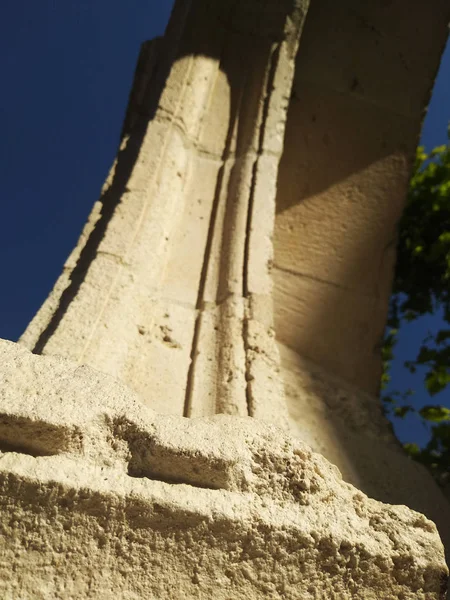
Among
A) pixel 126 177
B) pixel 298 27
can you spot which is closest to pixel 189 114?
pixel 126 177

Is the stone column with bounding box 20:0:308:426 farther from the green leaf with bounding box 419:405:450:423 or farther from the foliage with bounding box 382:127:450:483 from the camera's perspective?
the green leaf with bounding box 419:405:450:423

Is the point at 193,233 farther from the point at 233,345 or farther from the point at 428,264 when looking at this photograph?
the point at 428,264

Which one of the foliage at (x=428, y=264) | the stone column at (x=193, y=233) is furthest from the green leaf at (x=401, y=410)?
the stone column at (x=193, y=233)

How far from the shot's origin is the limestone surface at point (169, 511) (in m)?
0.70

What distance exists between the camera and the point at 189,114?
1.96 meters

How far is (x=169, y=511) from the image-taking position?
0.74 metres

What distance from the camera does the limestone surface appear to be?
70 centimetres

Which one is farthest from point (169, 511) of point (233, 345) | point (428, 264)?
point (428, 264)

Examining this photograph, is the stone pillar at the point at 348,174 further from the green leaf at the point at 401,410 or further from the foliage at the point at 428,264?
the green leaf at the point at 401,410

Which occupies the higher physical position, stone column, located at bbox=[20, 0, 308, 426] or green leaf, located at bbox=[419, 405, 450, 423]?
stone column, located at bbox=[20, 0, 308, 426]

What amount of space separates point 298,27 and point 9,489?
2.15m

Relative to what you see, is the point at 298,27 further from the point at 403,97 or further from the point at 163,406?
the point at 163,406

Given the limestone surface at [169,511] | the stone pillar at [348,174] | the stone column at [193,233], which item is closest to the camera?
the limestone surface at [169,511]

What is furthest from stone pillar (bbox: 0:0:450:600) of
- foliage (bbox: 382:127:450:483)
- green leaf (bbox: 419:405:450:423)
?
green leaf (bbox: 419:405:450:423)
